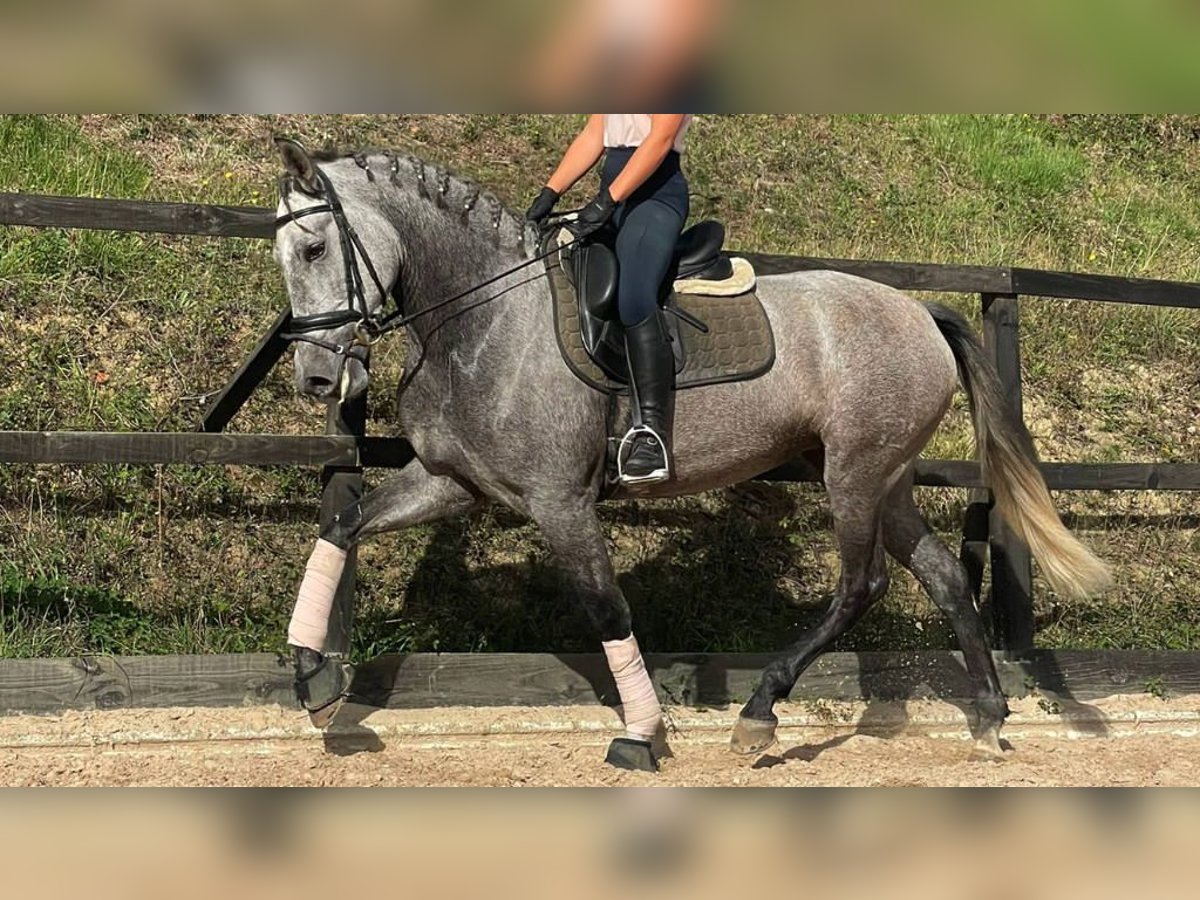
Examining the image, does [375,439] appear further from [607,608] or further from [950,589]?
[950,589]

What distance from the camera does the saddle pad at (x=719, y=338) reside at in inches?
189

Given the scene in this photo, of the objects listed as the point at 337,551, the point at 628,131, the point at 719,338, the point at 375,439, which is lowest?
the point at 337,551

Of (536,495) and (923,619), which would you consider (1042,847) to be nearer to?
(536,495)

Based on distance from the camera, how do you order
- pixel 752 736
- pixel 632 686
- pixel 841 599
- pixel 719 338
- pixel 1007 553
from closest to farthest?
pixel 632 686, pixel 719 338, pixel 752 736, pixel 841 599, pixel 1007 553

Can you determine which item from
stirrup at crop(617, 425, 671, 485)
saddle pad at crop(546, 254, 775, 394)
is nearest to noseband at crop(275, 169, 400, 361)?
saddle pad at crop(546, 254, 775, 394)

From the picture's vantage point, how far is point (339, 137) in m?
9.21

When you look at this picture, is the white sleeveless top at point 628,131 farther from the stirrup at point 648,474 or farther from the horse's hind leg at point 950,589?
the horse's hind leg at point 950,589

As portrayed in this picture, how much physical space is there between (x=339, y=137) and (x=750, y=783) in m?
6.49

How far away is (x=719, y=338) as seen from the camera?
4922 millimetres

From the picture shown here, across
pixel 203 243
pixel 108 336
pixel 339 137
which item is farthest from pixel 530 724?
pixel 339 137

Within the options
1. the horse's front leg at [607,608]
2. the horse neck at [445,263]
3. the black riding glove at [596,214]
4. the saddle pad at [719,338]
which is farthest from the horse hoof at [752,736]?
the black riding glove at [596,214]

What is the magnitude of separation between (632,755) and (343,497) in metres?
1.84

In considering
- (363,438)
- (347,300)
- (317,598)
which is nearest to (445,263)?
(347,300)

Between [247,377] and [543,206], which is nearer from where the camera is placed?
[543,206]
